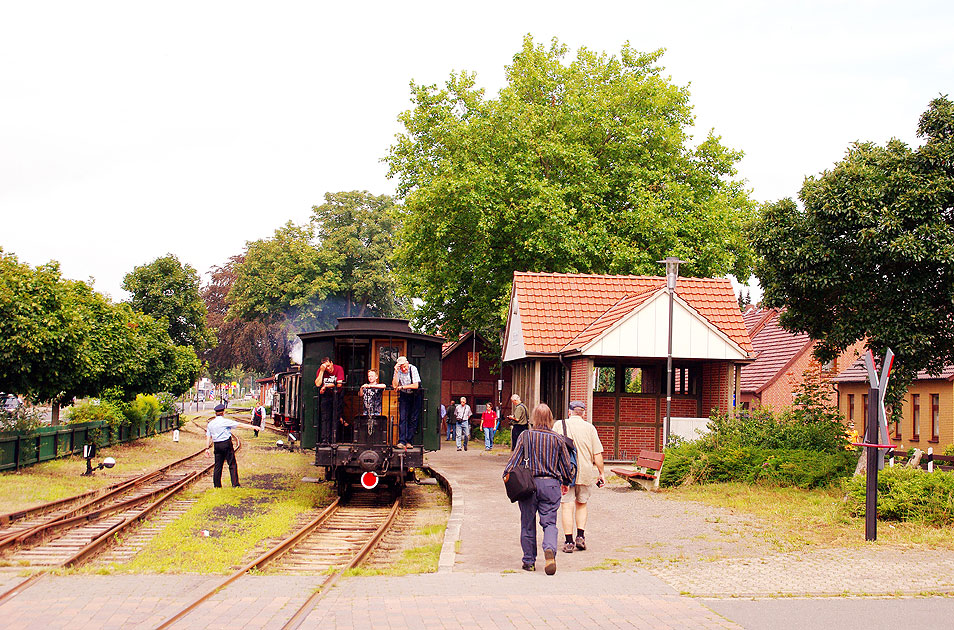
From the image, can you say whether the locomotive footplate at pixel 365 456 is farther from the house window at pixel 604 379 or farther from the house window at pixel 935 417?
the house window at pixel 935 417

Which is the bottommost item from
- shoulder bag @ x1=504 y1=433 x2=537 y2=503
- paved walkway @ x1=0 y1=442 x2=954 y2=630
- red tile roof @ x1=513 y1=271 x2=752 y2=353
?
paved walkway @ x1=0 y1=442 x2=954 y2=630

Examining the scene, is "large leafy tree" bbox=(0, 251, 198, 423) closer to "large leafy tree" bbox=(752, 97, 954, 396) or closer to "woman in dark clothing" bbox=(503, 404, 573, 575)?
"woman in dark clothing" bbox=(503, 404, 573, 575)

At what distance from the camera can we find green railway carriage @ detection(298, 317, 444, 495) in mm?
15797

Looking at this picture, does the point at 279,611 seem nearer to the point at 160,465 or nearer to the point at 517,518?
the point at 517,518

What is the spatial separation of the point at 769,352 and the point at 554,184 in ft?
45.9

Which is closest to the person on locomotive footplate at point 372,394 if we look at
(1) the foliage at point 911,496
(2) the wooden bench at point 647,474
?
(2) the wooden bench at point 647,474

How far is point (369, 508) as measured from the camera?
16.3 metres

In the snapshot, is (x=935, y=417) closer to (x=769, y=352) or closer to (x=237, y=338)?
(x=769, y=352)

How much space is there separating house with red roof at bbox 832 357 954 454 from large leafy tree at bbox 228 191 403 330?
30.7 meters

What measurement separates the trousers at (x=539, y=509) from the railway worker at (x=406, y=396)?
21.6 feet

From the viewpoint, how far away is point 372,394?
15.9 meters

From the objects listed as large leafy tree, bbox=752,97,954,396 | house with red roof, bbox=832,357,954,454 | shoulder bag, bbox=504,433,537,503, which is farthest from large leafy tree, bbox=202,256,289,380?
shoulder bag, bbox=504,433,537,503

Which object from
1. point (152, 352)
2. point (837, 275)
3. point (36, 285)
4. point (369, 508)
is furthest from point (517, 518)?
point (152, 352)

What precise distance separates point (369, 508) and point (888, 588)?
988cm
